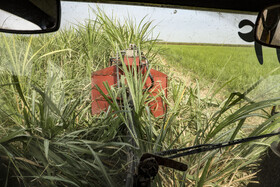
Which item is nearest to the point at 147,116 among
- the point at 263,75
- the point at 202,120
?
the point at 202,120

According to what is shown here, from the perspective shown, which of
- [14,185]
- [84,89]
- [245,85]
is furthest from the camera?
[245,85]

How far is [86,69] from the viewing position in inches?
46.0

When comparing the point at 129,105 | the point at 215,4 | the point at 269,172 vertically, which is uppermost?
the point at 215,4

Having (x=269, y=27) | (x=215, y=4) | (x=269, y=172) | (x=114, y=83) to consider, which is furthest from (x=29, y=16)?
(x=269, y=172)

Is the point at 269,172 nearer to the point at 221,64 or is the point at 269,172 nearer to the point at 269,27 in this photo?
the point at 221,64

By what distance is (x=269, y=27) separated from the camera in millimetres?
1257

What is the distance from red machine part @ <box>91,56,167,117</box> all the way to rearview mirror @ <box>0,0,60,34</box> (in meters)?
0.33

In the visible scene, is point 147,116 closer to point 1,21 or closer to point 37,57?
point 37,57

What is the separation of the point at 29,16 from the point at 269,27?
125cm

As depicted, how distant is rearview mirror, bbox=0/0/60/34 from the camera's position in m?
0.91

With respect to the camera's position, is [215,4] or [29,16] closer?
[29,16]

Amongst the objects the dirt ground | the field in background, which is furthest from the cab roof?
the dirt ground

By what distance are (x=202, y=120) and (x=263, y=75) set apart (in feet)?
1.41

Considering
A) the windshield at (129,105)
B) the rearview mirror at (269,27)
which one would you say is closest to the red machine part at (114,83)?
Answer: the windshield at (129,105)
